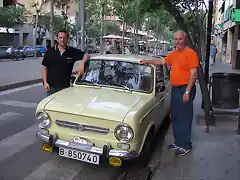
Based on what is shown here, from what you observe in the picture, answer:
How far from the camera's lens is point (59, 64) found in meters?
4.92

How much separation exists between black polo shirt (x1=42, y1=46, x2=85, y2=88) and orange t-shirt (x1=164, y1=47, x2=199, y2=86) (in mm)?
1677

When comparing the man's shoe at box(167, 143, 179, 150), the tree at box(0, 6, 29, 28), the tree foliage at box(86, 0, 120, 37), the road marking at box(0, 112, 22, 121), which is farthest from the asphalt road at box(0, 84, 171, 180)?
the tree at box(0, 6, 29, 28)

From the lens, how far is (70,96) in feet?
13.9

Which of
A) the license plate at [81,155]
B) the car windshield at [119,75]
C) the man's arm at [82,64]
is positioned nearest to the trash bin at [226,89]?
the car windshield at [119,75]

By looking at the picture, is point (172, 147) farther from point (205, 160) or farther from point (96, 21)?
point (96, 21)

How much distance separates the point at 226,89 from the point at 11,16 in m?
37.6

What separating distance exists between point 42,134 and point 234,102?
164 inches

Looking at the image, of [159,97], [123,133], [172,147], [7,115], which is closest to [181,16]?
[159,97]

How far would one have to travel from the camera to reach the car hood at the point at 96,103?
368 cm

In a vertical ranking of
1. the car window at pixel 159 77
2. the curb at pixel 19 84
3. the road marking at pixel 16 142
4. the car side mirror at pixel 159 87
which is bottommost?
the road marking at pixel 16 142

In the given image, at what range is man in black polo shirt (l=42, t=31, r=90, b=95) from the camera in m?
4.91

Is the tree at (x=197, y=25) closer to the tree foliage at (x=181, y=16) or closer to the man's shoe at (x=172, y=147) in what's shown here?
the tree foliage at (x=181, y=16)

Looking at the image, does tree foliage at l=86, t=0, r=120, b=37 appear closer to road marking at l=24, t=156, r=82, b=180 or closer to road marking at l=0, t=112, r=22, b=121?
road marking at l=0, t=112, r=22, b=121

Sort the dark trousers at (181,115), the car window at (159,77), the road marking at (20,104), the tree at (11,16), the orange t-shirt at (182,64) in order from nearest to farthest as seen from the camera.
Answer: the orange t-shirt at (182,64) < the dark trousers at (181,115) < the car window at (159,77) < the road marking at (20,104) < the tree at (11,16)
